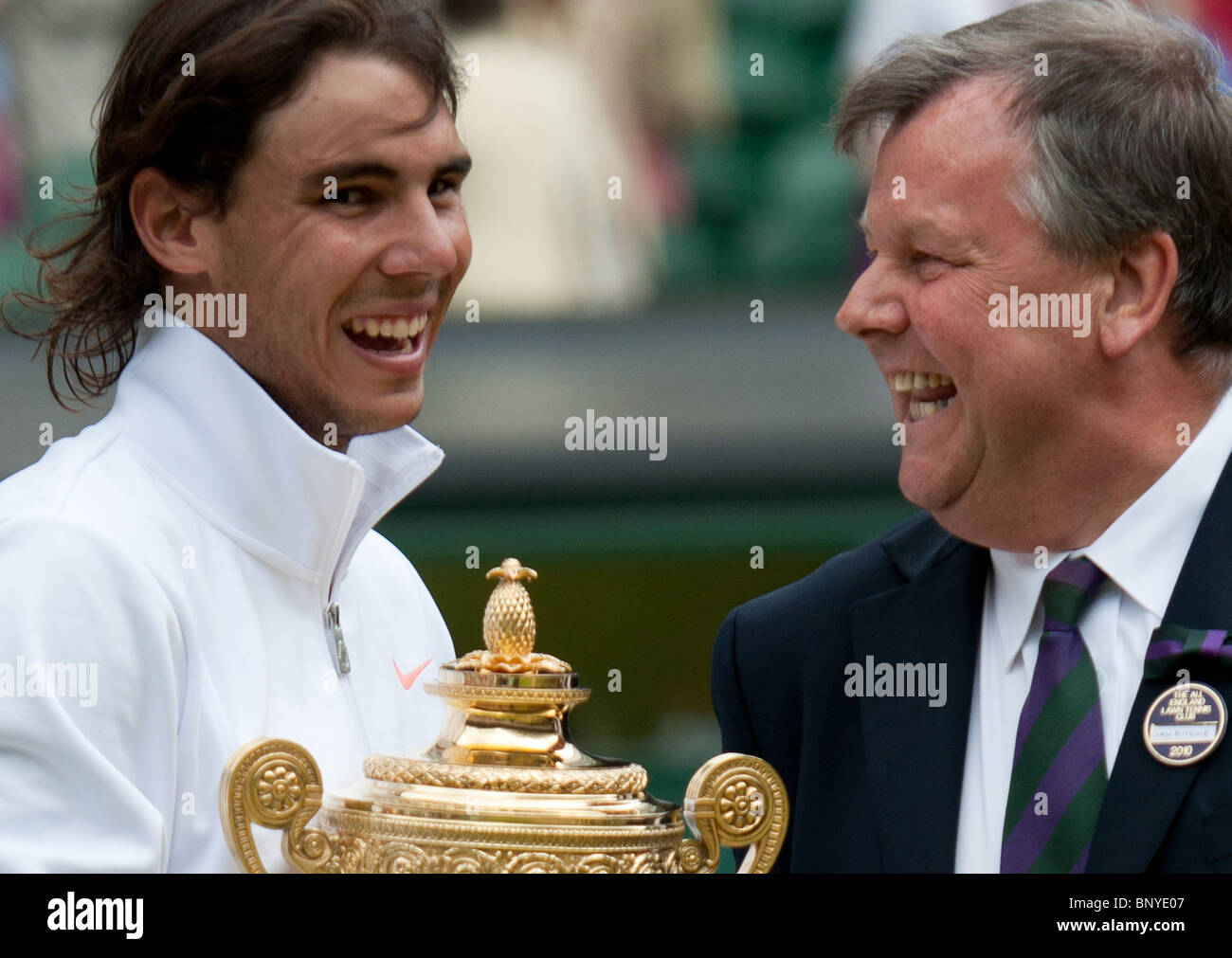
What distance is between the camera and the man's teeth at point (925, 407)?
2799 mm

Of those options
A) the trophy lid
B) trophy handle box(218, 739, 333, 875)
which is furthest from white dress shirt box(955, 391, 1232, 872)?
trophy handle box(218, 739, 333, 875)

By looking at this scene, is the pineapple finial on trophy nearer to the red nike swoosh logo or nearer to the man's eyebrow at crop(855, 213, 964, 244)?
the red nike swoosh logo

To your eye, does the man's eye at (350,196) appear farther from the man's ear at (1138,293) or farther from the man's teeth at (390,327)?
the man's ear at (1138,293)

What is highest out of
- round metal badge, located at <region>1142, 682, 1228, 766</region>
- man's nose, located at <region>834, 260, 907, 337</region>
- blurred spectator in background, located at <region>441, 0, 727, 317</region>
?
blurred spectator in background, located at <region>441, 0, 727, 317</region>

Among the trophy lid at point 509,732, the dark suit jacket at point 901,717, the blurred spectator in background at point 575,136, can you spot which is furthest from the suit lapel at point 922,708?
the blurred spectator in background at point 575,136

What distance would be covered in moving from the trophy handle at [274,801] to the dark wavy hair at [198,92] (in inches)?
28.5

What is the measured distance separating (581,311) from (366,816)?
137 inches

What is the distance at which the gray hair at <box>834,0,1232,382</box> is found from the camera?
2711mm

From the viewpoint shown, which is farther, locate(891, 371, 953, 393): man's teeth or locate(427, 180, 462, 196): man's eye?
locate(891, 371, 953, 393): man's teeth

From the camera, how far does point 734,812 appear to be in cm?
227

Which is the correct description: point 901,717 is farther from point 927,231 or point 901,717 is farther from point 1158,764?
point 927,231

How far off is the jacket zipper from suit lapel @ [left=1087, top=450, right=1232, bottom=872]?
0.87m

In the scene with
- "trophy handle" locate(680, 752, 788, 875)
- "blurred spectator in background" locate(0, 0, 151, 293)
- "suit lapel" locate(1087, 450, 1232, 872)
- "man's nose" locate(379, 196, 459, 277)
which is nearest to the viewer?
"trophy handle" locate(680, 752, 788, 875)

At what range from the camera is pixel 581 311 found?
5590mm
